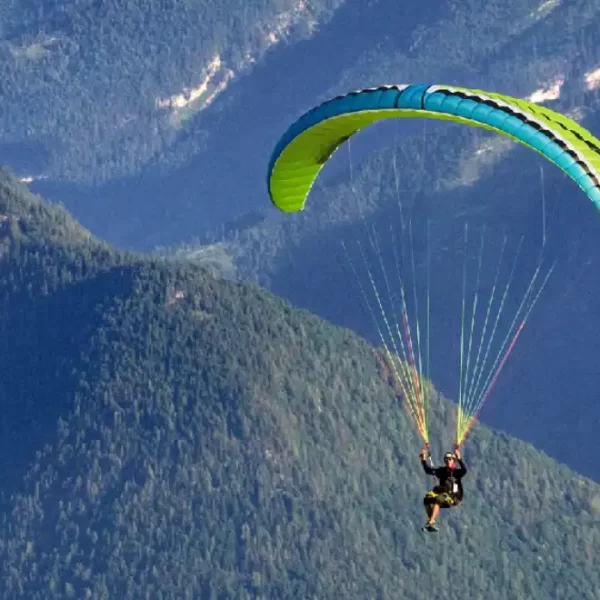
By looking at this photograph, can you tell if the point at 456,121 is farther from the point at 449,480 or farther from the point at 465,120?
the point at 449,480

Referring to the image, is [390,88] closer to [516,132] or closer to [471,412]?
[516,132]

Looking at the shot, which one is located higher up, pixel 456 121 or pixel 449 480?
pixel 456 121

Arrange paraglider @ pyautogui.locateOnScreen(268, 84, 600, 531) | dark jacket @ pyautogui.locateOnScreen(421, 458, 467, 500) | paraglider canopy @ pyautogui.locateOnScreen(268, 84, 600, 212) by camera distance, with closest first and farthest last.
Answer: paraglider canopy @ pyautogui.locateOnScreen(268, 84, 600, 212)
paraglider @ pyautogui.locateOnScreen(268, 84, 600, 531)
dark jacket @ pyautogui.locateOnScreen(421, 458, 467, 500)

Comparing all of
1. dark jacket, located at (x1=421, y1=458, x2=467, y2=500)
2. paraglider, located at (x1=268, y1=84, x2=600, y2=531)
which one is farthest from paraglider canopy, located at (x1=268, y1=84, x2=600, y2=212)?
dark jacket, located at (x1=421, y1=458, x2=467, y2=500)

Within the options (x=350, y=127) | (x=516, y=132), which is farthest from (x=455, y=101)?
(x=350, y=127)

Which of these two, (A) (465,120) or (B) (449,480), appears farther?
(B) (449,480)

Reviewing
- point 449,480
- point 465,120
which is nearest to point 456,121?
point 465,120

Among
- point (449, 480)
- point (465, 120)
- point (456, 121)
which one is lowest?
point (449, 480)

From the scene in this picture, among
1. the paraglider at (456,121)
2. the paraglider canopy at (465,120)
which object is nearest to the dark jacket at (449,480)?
the paraglider at (456,121)

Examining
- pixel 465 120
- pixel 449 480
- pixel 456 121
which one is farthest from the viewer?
pixel 449 480

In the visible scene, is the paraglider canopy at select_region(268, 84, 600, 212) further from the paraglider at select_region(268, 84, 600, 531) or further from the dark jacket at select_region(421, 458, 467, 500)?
the dark jacket at select_region(421, 458, 467, 500)

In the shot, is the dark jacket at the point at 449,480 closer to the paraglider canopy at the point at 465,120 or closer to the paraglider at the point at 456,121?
the paraglider at the point at 456,121
